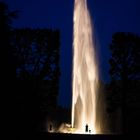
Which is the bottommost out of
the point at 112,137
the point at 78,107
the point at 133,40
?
the point at 112,137

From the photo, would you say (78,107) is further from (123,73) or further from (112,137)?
(112,137)

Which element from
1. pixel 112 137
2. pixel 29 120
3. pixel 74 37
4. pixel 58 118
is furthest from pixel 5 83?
pixel 58 118

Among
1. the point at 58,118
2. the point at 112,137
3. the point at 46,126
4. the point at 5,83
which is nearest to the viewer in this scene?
the point at 5,83

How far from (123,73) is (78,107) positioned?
5332mm

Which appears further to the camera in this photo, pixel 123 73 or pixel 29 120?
pixel 123 73

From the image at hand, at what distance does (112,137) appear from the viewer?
21.4 metres

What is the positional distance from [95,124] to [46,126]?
7.74 m

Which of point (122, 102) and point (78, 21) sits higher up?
point (78, 21)

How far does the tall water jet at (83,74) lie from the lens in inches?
1141

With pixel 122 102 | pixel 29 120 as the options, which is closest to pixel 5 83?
pixel 29 120

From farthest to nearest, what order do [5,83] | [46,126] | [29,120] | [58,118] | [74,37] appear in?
[58,118]
[46,126]
[74,37]
[29,120]
[5,83]

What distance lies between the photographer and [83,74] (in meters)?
30.3

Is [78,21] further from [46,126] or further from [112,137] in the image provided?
[112,137]

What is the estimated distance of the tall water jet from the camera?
28969 millimetres
